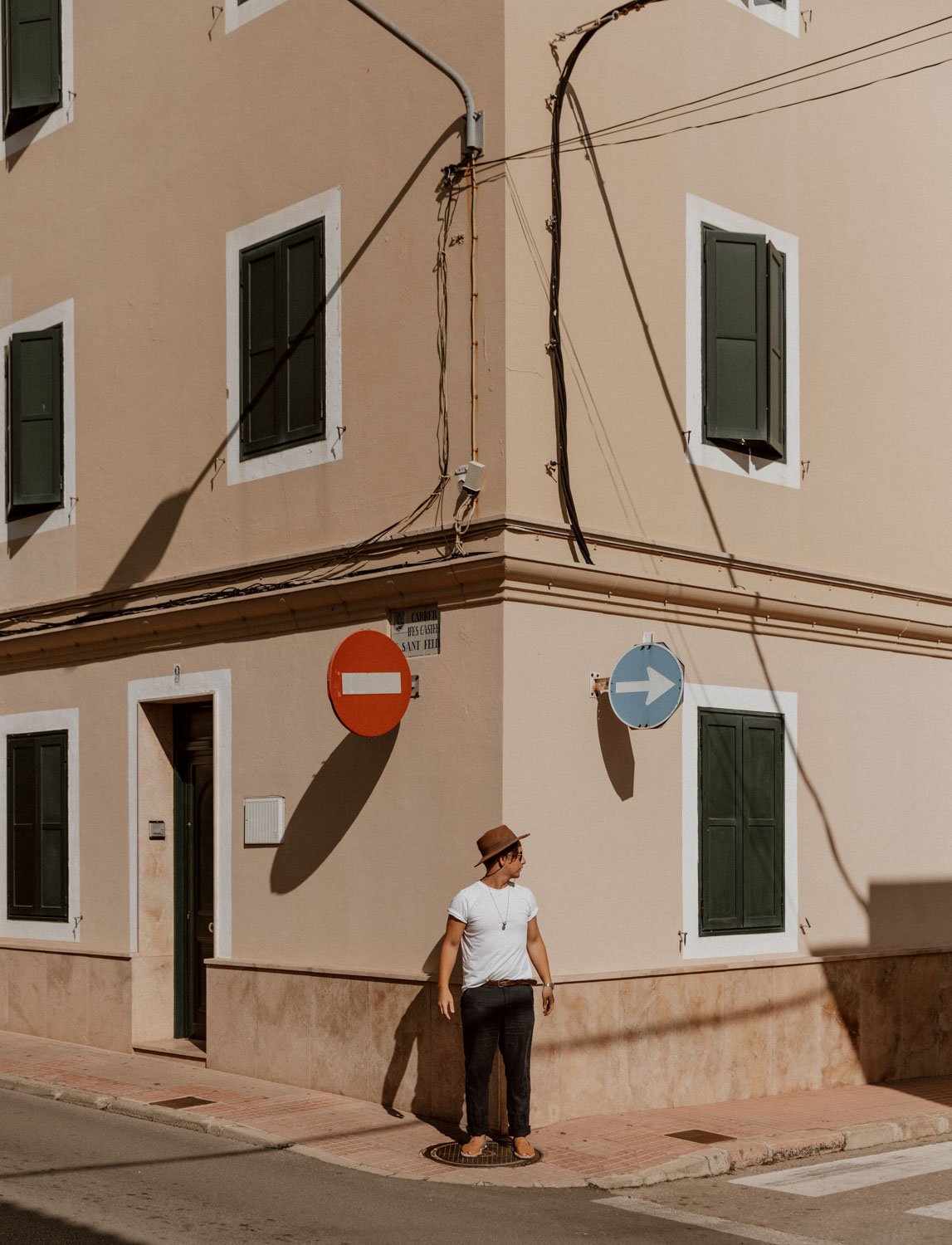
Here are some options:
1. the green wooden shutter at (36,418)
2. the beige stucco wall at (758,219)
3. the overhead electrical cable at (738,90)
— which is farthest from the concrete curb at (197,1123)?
the overhead electrical cable at (738,90)

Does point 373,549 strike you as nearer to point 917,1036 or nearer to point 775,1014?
point 775,1014

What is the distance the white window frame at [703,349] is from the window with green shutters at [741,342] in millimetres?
53

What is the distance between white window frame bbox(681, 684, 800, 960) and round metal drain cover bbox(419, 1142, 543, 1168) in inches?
93.0

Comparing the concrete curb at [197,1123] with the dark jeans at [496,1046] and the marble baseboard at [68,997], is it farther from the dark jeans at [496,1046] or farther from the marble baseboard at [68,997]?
the marble baseboard at [68,997]

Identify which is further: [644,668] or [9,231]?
[9,231]

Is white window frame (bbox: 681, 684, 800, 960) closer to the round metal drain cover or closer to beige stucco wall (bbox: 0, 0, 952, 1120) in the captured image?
beige stucco wall (bbox: 0, 0, 952, 1120)

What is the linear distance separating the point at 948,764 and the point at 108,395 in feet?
24.8

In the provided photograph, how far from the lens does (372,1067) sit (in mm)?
11008

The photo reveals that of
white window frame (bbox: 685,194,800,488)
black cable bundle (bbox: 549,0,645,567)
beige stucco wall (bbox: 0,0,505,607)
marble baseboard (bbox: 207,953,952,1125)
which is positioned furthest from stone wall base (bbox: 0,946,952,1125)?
white window frame (bbox: 685,194,800,488)

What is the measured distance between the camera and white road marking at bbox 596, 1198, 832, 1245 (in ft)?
26.0

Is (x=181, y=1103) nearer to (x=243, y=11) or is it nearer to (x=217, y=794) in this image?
(x=217, y=794)

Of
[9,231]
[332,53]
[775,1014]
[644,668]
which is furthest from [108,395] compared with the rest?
[775,1014]

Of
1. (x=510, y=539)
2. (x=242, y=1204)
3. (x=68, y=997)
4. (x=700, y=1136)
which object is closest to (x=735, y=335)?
(x=510, y=539)

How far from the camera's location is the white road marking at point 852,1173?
9125 mm
